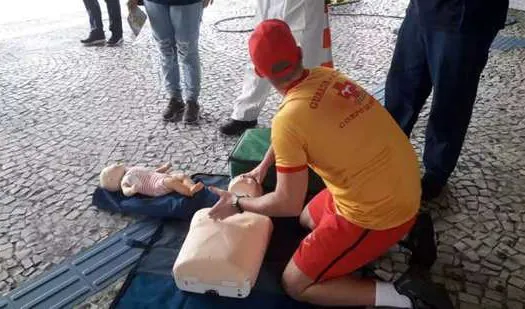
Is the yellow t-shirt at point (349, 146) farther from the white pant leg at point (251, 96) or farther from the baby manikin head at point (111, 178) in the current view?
the white pant leg at point (251, 96)

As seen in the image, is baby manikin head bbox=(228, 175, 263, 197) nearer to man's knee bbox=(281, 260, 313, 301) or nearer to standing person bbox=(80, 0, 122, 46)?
man's knee bbox=(281, 260, 313, 301)

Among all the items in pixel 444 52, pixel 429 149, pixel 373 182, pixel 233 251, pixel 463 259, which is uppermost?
pixel 444 52

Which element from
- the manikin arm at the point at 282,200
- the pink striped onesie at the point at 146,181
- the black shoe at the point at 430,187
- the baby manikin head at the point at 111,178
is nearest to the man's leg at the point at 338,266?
the manikin arm at the point at 282,200

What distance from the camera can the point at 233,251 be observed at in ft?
4.34

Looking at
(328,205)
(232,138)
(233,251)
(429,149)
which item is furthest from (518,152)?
(233,251)

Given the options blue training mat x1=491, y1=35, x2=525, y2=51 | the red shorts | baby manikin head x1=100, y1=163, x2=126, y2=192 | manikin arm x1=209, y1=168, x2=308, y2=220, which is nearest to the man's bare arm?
manikin arm x1=209, y1=168, x2=308, y2=220

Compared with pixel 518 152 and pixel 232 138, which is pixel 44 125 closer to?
pixel 232 138

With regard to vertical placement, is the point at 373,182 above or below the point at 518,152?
above

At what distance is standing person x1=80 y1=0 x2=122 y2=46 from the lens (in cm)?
364

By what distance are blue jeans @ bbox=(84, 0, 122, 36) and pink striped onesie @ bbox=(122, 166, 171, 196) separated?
231 cm

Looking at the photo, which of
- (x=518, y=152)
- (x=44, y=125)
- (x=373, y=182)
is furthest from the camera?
(x=44, y=125)

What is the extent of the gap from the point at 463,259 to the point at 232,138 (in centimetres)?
123

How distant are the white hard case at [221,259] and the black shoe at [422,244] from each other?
18.9 inches

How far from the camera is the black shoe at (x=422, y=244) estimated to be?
1.37 meters
